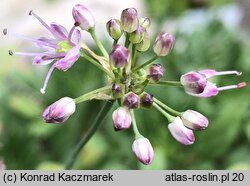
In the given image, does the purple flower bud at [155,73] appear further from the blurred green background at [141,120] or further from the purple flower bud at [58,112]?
the blurred green background at [141,120]

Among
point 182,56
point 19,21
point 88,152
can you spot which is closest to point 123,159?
point 88,152

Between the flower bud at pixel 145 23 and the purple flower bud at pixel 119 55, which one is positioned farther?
the flower bud at pixel 145 23

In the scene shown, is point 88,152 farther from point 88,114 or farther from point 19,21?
point 19,21

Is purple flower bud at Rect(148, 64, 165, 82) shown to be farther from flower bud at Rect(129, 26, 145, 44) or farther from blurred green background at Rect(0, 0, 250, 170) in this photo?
blurred green background at Rect(0, 0, 250, 170)

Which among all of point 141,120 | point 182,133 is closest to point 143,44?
point 182,133

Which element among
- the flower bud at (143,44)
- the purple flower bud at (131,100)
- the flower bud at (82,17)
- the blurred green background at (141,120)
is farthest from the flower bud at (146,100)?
the blurred green background at (141,120)

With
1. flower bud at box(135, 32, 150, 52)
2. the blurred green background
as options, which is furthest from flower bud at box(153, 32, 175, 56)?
the blurred green background

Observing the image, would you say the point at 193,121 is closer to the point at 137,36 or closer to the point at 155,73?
the point at 155,73
